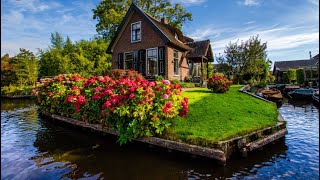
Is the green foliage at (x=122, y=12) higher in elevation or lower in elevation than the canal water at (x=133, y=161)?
higher

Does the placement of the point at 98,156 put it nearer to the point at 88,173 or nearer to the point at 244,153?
the point at 88,173

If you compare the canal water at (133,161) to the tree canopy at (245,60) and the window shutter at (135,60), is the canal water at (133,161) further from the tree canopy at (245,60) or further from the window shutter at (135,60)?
the tree canopy at (245,60)

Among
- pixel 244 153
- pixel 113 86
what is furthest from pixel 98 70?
pixel 244 153

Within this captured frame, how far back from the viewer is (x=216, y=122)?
879cm

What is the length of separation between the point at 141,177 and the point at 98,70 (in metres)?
26.8

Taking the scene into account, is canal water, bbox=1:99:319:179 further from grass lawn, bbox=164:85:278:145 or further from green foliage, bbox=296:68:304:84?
green foliage, bbox=296:68:304:84

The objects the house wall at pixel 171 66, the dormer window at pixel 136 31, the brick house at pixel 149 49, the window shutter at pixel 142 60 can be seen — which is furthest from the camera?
the dormer window at pixel 136 31

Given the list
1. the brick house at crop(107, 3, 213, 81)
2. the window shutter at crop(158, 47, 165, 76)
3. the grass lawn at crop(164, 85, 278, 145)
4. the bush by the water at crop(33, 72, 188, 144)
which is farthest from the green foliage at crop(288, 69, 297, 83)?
the bush by the water at crop(33, 72, 188, 144)

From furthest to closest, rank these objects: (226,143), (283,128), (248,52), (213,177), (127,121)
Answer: (248,52)
(283,128)
(127,121)
(226,143)
(213,177)

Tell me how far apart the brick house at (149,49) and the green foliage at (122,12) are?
34.0 feet

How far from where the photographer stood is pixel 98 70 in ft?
102

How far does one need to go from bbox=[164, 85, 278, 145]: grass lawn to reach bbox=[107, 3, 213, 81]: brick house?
9813 millimetres

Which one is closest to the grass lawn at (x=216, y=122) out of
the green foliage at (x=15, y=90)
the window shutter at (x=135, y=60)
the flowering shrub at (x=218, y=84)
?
the flowering shrub at (x=218, y=84)

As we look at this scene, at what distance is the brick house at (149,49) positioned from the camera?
20.8 metres
